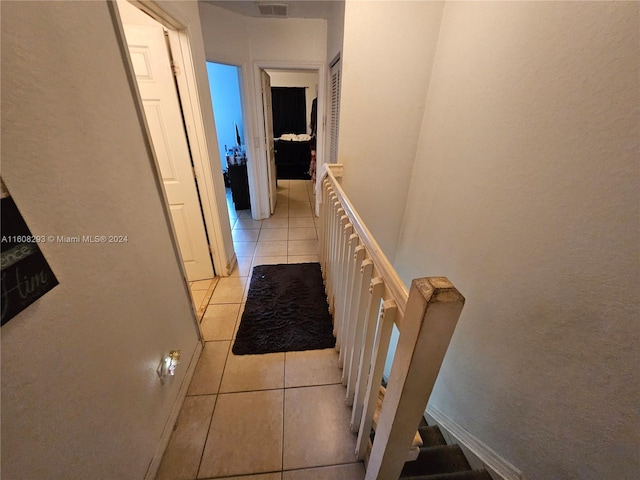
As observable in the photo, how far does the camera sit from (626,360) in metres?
0.72

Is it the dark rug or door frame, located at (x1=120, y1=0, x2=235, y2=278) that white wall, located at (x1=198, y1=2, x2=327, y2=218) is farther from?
the dark rug

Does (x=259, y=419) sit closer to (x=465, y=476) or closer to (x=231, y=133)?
(x=465, y=476)

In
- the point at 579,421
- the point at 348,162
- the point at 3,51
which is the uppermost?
the point at 3,51

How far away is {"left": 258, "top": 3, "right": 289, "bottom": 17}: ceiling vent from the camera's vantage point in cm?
249

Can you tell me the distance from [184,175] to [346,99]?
141 centimetres

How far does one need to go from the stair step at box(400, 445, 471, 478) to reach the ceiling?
11.6 ft

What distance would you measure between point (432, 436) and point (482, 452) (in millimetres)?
365

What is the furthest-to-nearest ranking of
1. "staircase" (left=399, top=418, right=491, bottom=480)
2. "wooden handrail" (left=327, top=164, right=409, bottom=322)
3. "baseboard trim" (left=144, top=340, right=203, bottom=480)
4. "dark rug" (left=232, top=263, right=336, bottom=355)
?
"dark rug" (left=232, top=263, right=336, bottom=355), "staircase" (left=399, top=418, right=491, bottom=480), "baseboard trim" (left=144, top=340, right=203, bottom=480), "wooden handrail" (left=327, top=164, right=409, bottom=322)

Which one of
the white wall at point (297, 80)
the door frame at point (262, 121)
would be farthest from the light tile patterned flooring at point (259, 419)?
the white wall at point (297, 80)

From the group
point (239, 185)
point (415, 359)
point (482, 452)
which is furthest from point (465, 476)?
point (239, 185)

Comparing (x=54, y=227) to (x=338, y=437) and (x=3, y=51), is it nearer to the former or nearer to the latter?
(x=3, y=51)

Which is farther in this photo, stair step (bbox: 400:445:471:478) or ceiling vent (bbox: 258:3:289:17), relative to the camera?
ceiling vent (bbox: 258:3:289:17)

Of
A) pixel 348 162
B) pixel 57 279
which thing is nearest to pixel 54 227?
pixel 57 279

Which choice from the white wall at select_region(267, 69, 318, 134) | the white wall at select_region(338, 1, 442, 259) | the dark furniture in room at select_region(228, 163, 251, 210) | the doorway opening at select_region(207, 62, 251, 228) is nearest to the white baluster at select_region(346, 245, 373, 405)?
the white wall at select_region(338, 1, 442, 259)
